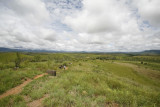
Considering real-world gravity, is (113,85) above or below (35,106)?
below

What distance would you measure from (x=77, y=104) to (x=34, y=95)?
3.54 meters

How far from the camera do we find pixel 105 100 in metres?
4.50

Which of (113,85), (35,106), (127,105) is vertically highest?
(127,105)

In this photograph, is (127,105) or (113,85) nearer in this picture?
(127,105)

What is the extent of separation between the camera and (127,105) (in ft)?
13.4

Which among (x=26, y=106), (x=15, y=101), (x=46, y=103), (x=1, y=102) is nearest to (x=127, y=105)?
(x=46, y=103)

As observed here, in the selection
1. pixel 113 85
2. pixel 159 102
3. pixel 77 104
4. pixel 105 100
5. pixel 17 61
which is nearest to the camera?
pixel 77 104

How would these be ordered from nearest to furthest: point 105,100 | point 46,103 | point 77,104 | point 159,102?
point 77,104 → point 46,103 → point 105,100 → point 159,102

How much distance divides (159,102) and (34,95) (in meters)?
9.37

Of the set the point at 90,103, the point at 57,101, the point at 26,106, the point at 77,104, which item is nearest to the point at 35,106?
the point at 26,106

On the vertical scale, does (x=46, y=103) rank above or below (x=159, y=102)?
above

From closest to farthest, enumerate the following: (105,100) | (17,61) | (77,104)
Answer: (77,104)
(105,100)
(17,61)

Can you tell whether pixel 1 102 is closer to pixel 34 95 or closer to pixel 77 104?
pixel 34 95

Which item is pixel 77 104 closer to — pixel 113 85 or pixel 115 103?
pixel 115 103
